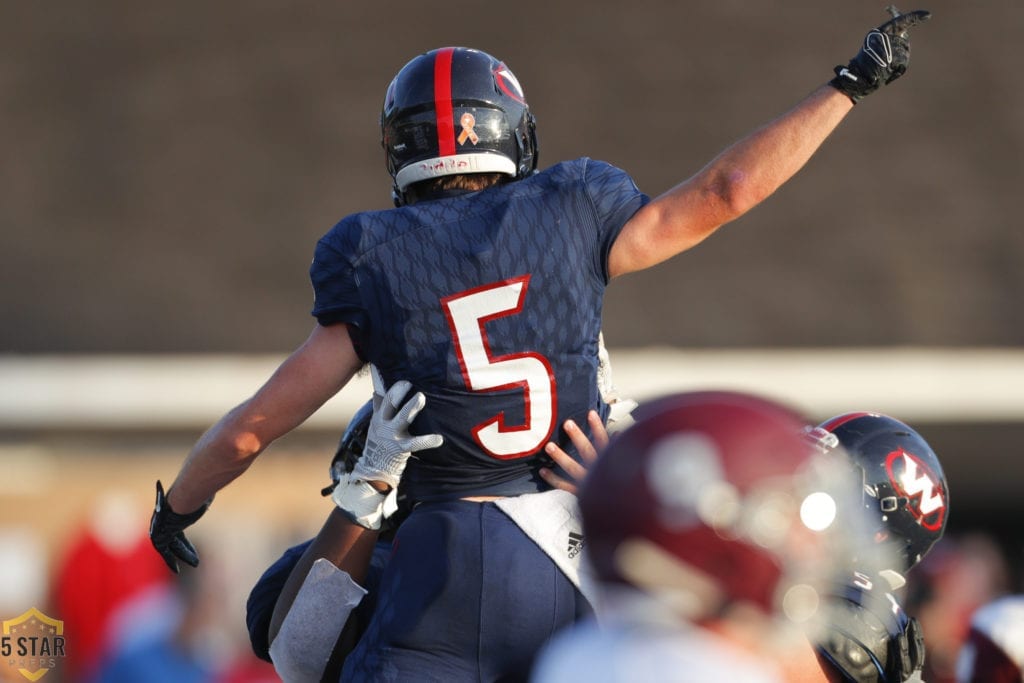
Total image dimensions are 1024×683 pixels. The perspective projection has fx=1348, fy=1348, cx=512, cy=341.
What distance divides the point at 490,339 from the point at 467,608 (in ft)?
1.76

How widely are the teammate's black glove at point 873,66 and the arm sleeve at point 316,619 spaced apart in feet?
4.82

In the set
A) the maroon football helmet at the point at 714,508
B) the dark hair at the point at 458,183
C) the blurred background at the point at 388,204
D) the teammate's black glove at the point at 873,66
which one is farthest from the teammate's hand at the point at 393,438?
the blurred background at the point at 388,204

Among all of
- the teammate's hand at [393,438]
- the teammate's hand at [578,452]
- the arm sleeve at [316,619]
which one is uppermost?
the teammate's hand at [393,438]

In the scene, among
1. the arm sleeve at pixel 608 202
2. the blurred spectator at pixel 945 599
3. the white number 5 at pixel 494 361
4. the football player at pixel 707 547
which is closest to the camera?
the football player at pixel 707 547

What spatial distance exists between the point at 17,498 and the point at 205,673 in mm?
3499

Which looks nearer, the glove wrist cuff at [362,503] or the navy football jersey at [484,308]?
the navy football jersey at [484,308]

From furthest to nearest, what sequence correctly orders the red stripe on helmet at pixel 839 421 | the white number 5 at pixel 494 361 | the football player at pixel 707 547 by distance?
1. the red stripe on helmet at pixel 839 421
2. the white number 5 at pixel 494 361
3. the football player at pixel 707 547

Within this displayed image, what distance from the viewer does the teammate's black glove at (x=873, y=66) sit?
277 centimetres

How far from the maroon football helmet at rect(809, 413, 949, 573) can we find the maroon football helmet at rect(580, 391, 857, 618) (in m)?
1.40

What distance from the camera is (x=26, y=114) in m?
11.5

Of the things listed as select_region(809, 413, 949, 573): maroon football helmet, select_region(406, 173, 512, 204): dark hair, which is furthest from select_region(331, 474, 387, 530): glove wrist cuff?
select_region(809, 413, 949, 573): maroon football helmet

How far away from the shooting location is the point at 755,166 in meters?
2.74

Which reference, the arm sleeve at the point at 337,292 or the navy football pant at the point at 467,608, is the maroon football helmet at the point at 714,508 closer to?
the navy football pant at the point at 467,608

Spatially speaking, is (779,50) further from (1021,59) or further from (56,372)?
(56,372)
